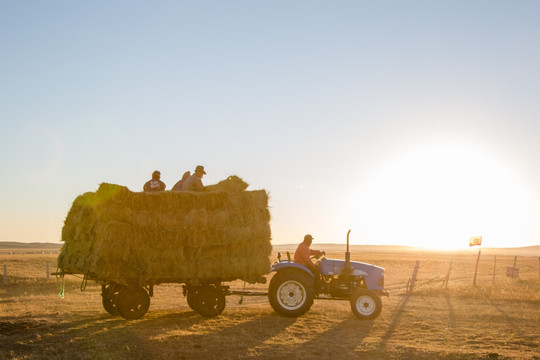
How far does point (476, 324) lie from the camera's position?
12.6m

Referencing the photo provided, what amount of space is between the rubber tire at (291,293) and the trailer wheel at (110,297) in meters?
3.83

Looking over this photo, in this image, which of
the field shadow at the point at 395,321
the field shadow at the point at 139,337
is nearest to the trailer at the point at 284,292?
the field shadow at the point at 139,337

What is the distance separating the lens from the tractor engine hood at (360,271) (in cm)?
1332

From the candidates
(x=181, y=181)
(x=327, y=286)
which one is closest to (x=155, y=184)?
(x=181, y=181)

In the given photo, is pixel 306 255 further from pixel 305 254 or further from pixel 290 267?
pixel 290 267

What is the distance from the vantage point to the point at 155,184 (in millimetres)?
13156

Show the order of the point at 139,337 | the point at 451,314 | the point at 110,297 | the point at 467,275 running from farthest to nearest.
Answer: the point at 467,275 → the point at 451,314 → the point at 110,297 → the point at 139,337

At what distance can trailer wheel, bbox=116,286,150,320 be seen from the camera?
1180cm

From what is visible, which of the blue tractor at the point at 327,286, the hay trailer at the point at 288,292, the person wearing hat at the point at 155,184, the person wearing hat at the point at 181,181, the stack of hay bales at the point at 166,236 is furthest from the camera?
the person wearing hat at the point at 181,181

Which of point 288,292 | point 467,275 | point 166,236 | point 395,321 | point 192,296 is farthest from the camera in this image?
point 467,275

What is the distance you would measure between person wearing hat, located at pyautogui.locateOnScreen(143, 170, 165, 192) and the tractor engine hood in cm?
466

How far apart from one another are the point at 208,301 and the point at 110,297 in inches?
94.6

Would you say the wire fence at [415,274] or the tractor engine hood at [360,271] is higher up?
the tractor engine hood at [360,271]

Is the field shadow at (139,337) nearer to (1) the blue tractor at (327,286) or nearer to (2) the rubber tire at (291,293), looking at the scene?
(2) the rubber tire at (291,293)
